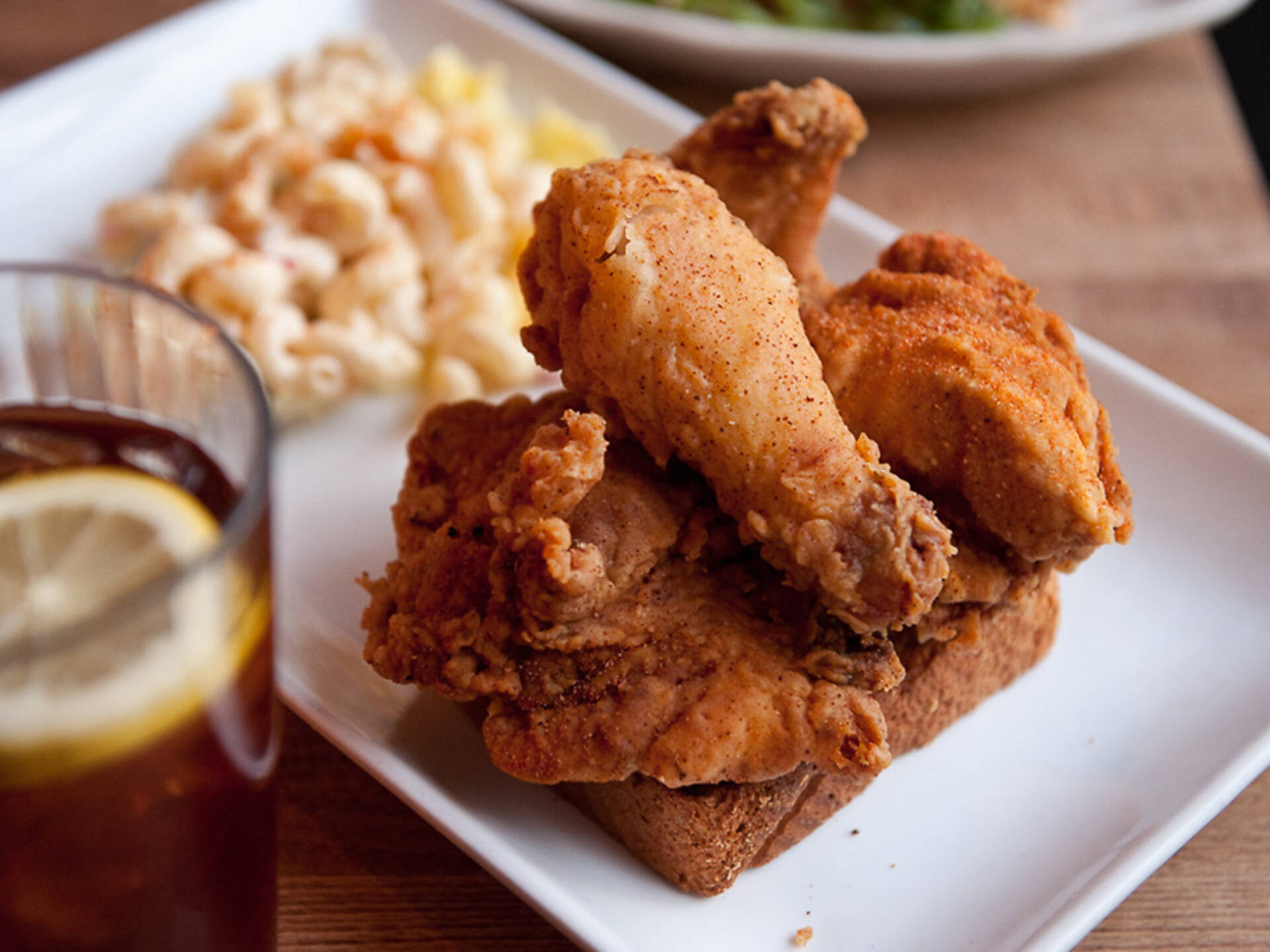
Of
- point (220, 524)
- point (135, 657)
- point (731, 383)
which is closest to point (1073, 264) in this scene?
point (731, 383)

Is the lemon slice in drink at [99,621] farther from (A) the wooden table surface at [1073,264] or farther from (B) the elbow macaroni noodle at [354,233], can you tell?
(B) the elbow macaroni noodle at [354,233]

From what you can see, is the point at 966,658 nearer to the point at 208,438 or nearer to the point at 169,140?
the point at 208,438

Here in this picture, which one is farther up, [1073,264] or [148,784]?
[148,784]

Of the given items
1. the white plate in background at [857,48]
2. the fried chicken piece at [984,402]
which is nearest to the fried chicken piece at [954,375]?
the fried chicken piece at [984,402]

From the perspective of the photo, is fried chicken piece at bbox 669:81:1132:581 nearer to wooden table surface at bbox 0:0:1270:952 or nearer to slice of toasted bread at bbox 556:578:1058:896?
slice of toasted bread at bbox 556:578:1058:896

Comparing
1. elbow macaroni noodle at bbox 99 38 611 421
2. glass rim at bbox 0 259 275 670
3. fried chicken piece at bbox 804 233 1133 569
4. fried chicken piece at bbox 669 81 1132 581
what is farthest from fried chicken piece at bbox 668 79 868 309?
glass rim at bbox 0 259 275 670

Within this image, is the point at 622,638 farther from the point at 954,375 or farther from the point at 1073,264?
the point at 1073,264
